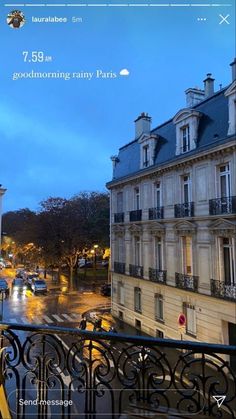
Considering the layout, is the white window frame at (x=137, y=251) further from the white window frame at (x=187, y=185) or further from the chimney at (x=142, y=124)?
the chimney at (x=142, y=124)

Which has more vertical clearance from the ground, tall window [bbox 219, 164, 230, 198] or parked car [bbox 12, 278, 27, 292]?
tall window [bbox 219, 164, 230, 198]

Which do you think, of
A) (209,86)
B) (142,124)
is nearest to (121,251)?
(142,124)

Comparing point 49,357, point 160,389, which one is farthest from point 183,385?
point 49,357

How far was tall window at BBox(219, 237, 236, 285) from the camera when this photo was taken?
1.73 metres

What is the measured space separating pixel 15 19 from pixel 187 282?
7.11ft

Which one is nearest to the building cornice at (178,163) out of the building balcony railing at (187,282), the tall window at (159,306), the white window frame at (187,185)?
the white window frame at (187,185)

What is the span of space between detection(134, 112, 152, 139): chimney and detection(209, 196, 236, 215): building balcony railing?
3.53 ft

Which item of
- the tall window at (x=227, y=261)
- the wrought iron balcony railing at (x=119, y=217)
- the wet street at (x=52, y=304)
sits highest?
the wrought iron balcony railing at (x=119, y=217)

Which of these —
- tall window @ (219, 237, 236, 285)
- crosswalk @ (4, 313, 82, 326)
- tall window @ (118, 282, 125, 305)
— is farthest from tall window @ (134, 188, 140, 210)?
crosswalk @ (4, 313, 82, 326)

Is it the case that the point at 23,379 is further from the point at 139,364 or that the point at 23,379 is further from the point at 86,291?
the point at 86,291

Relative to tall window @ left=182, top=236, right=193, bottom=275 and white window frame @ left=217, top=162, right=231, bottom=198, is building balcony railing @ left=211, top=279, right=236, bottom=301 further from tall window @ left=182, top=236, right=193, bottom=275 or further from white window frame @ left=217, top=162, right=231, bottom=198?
white window frame @ left=217, top=162, right=231, bottom=198

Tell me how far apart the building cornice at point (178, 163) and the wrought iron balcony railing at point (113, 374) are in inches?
51.4

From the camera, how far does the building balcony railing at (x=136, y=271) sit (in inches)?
91.3

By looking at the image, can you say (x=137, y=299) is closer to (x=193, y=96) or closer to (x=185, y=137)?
(x=185, y=137)
